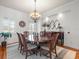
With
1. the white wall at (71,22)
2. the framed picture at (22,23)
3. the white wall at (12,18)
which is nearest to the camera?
the white wall at (71,22)

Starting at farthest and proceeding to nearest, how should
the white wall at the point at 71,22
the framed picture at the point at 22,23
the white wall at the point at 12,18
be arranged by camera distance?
the framed picture at the point at 22,23 → the white wall at the point at 12,18 → the white wall at the point at 71,22

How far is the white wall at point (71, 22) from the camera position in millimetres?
4754

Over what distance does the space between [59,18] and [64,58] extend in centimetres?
347

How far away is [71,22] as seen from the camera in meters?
5.09

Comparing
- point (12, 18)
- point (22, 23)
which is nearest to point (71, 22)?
point (22, 23)

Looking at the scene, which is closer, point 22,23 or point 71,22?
point 71,22

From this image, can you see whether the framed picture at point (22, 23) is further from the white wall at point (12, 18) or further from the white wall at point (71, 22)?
the white wall at point (71, 22)

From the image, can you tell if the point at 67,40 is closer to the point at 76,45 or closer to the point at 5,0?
the point at 76,45

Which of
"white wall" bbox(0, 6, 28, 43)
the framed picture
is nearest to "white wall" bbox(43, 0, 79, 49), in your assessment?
the framed picture

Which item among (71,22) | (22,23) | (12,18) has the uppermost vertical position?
(12,18)

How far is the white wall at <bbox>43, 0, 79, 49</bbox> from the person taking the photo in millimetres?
4754

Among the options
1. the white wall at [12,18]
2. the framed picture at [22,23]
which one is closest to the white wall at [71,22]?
the framed picture at [22,23]

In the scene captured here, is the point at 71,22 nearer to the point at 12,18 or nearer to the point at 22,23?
the point at 22,23

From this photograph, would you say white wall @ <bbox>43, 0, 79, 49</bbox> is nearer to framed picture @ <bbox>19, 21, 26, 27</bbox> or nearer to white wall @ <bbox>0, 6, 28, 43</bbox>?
framed picture @ <bbox>19, 21, 26, 27</bbox>
